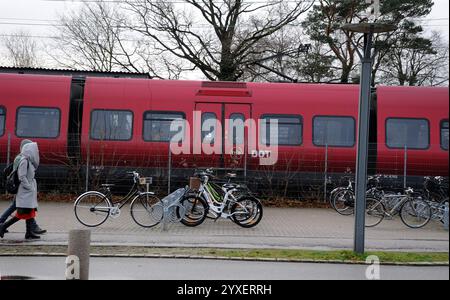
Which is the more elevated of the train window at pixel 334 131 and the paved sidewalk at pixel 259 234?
the train window at pixel 334 131

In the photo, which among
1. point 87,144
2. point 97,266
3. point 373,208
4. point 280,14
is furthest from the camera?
point 280,14

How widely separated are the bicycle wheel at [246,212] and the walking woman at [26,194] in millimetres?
4042

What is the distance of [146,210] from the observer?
464 inches

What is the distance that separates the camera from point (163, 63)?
3538cm

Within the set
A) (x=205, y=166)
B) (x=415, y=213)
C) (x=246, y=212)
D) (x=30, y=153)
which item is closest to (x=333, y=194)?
(x=415, y=213)

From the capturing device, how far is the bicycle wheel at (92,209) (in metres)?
11.8

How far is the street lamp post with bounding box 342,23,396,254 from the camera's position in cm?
870

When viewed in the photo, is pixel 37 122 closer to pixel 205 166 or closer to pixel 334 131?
pixel 205 166

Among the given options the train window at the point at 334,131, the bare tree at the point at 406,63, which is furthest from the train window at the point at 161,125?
the bare tree at the point at 406,63

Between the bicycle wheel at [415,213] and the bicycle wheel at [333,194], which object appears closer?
the bicycle wheel at [415,213]

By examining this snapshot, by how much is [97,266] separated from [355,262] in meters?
3.85

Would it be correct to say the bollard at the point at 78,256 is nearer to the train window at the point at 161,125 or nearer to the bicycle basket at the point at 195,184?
the bicycle basket at the point at 195,184
